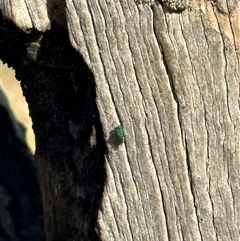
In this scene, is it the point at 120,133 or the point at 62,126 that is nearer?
the point at 120,133

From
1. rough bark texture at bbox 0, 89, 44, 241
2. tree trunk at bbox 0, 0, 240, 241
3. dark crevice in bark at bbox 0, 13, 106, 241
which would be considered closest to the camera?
tree trunk at bbox 0, 0, 240, 241

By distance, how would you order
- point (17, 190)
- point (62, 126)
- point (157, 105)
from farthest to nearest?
point (17, 190)
point (62, 126)
point (157, 105)

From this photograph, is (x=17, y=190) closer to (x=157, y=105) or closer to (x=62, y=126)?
(x=62, y=126)

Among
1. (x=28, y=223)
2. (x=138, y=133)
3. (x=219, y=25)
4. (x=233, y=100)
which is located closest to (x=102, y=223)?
(x=138, y=133)

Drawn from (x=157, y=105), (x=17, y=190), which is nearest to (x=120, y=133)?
(x=157, y=105)

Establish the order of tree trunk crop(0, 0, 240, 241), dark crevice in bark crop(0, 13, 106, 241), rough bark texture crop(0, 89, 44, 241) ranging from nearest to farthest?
tree trunk crop(0, 0, 240, 241)
dark crevice in bark crop(0, 13, 106, 241)
rough bark texture crop(0, 89, 44, 241)

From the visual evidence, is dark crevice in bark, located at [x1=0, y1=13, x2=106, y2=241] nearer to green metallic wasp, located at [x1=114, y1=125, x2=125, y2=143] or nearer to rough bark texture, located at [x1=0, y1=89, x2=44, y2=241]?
green metallic wasp, located at [x1=114, y1=125, x2=125, y2=143]

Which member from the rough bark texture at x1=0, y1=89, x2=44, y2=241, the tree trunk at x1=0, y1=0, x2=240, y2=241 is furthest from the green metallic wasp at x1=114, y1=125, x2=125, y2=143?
the rough bark texture at x1=0, y1=89, x2=44, y2=241

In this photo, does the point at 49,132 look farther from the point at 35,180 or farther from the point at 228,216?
the point at 35,180
